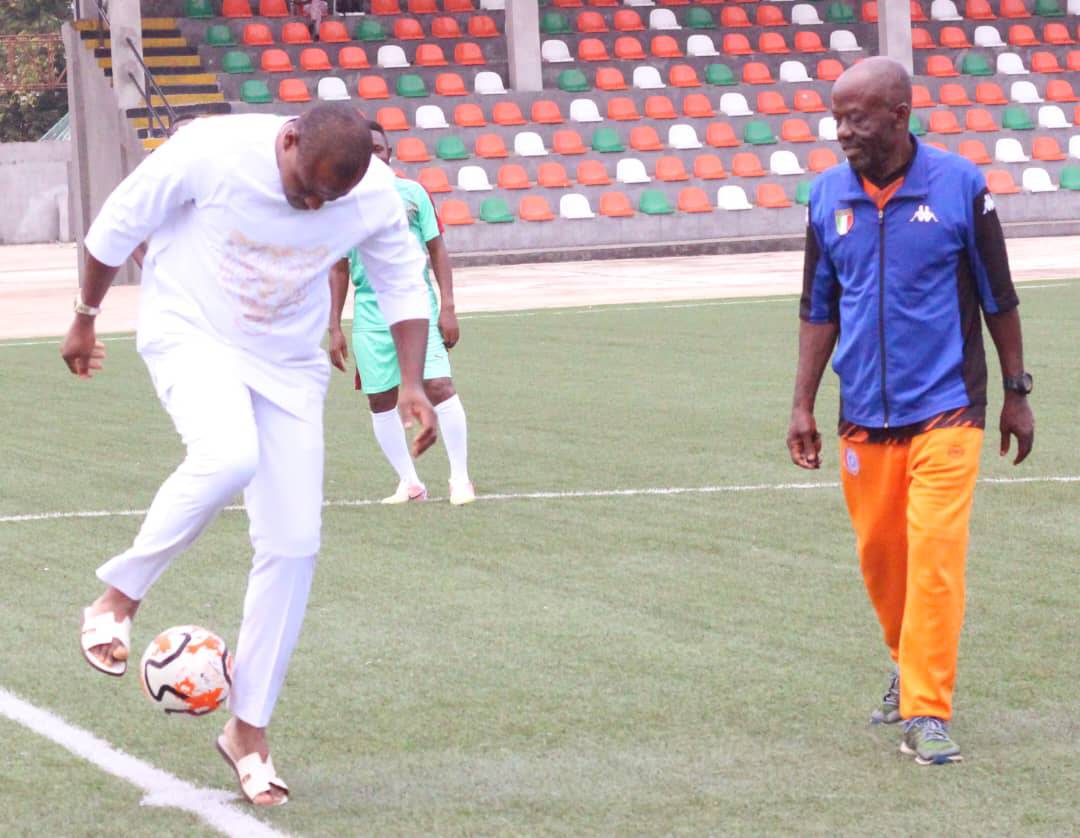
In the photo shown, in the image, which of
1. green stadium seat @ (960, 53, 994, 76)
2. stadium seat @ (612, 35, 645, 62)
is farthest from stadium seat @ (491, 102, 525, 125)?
green stadium seat @ (960, 53, 994, 76)

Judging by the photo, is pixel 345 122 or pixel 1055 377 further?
pixel 1055 377

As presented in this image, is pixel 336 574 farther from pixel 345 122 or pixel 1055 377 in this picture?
pixel 1055 377

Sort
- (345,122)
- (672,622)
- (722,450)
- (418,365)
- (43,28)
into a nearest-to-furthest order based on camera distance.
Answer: (345,122), (418,365), (672,622), (722,450), (43,28)

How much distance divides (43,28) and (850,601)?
54.4 meters

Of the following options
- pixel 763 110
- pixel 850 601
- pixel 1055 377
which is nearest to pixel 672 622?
pixel 850 601

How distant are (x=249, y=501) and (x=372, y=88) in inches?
1077

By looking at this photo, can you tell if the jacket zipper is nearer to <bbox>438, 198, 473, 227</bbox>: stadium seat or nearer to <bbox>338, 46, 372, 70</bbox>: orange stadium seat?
<bbox>438, 198, 473, 227</bbox>: stadium seat

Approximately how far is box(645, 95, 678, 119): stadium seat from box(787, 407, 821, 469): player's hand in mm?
27680

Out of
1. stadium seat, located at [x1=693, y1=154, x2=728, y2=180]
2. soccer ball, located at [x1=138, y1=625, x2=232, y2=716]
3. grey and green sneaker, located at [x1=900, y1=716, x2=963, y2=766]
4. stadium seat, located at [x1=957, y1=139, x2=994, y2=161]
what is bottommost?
stadium seat, located at [x1=957, y1=139, x2=994, y2=161]

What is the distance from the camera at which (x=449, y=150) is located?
1217 inches

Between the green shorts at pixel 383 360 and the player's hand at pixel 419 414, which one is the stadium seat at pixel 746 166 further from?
the player's hand at pixel 419 414

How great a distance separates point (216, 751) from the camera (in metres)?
5.50

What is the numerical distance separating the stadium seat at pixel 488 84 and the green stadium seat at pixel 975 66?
8734mm

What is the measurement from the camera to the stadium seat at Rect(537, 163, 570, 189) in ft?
102
